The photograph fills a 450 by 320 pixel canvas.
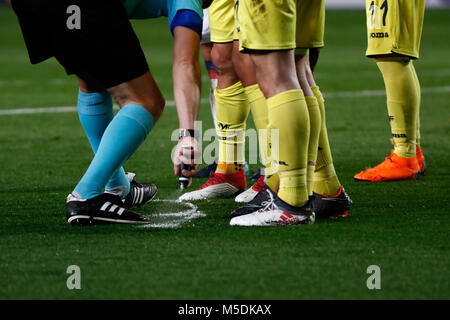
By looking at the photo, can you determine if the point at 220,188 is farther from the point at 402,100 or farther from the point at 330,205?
the point at 402,100

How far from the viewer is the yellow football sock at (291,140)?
3932mm

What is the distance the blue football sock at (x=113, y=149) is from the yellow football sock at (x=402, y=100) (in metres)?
2.20

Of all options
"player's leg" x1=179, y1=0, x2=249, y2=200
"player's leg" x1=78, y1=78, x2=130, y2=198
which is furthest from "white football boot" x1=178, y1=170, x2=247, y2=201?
"player's leg" x1=78, y1=78, x2=130, y2=198

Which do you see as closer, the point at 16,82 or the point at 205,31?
the point at 205,31

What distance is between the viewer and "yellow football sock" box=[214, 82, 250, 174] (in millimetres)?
5219

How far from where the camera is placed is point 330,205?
432 cm

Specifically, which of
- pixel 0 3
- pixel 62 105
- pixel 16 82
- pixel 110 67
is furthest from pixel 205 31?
pixel 0 3

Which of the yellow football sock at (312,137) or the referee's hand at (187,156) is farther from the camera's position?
the yellow football sock at (312,137)

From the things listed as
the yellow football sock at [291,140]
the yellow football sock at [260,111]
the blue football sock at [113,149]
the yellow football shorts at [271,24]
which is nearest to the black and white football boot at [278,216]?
the yellow football sock at [291,140]

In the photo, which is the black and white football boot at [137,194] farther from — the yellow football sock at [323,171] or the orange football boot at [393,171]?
the orange football boot at [393,171]

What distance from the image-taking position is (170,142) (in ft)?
24.2

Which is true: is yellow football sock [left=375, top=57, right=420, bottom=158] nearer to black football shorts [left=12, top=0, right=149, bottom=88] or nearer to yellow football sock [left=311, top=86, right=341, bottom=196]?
yellow football sock [left=311, top=86, right=341, bottom=196]
